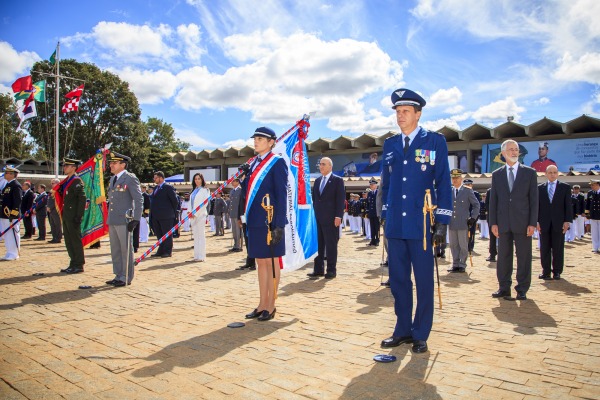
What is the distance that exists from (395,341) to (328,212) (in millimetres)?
4695

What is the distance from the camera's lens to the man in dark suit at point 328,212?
27.8ft

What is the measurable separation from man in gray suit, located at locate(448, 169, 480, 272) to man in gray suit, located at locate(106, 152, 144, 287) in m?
6.32

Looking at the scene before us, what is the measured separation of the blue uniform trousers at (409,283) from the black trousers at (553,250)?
5.42 m

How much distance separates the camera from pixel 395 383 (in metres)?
3.27

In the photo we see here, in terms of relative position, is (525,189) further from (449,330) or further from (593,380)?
(593,380)

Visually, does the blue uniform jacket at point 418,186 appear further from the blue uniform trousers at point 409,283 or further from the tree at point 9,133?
the tree at point 9,133

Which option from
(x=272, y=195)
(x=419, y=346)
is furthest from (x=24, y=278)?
(x=419, y=346)

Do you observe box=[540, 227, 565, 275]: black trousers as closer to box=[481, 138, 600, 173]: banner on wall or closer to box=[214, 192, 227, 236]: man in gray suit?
box=[214, 192, 227, 236]: man in gray suit

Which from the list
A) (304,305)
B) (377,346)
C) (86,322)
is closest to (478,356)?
(377,346)

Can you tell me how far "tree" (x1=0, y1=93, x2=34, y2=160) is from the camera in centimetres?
5562

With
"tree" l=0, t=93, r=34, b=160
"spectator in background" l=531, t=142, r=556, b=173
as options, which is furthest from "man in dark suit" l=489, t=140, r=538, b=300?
"tree" l=0, t=93, r=34, b=160

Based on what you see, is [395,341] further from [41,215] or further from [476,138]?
[476,138]

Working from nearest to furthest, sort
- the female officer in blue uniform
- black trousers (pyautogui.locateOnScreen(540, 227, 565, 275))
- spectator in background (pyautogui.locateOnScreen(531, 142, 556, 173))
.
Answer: the female officer in blue uniform
black trousers (pyautogui.locateOnScreen(540, 227, 565, 275))
spectator in background (pyautogui.locateOnScreen(531, 142, 556, 173))

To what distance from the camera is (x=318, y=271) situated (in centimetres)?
847
